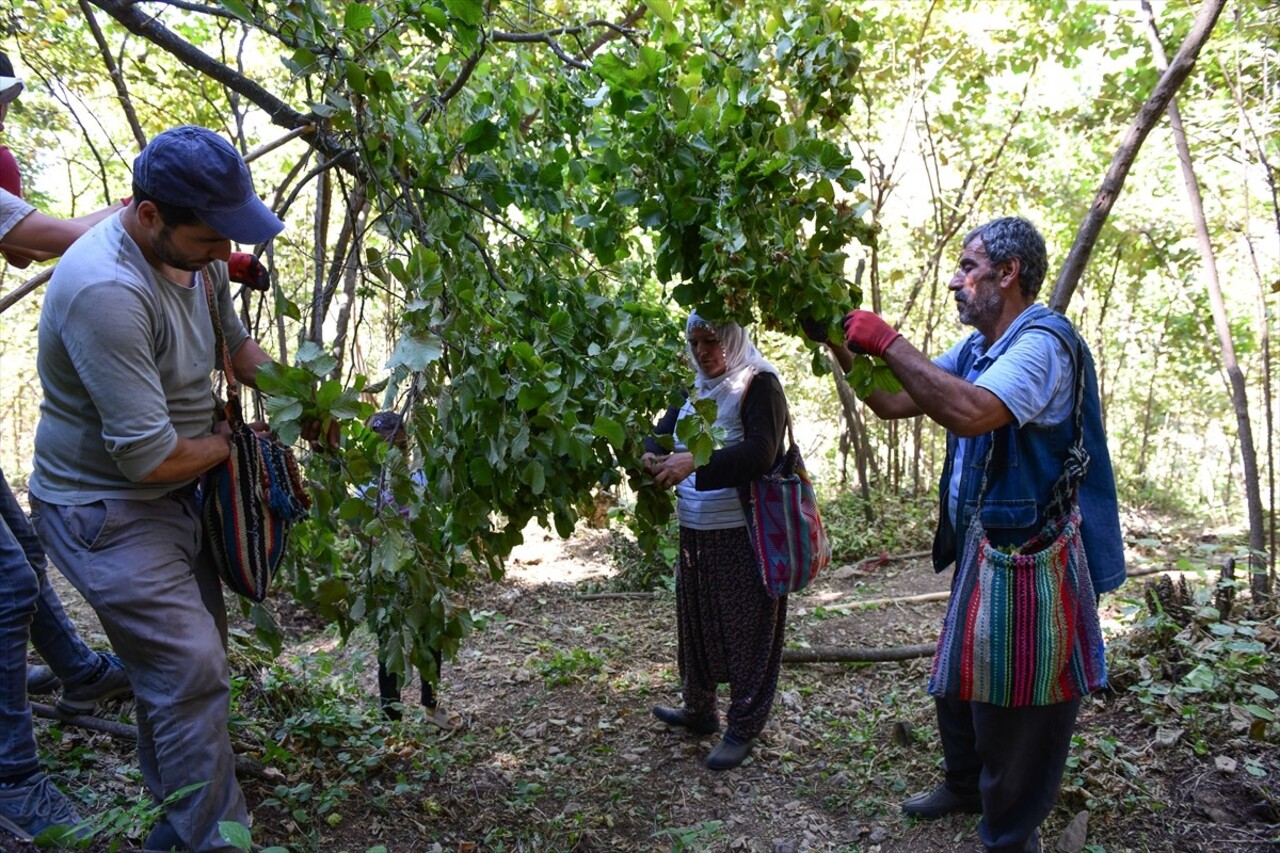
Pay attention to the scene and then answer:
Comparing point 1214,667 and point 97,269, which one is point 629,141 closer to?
point 97,269

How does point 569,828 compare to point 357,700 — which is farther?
point 357,700

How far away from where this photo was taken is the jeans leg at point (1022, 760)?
2299 millimetres

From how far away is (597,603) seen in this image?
5.89 metres

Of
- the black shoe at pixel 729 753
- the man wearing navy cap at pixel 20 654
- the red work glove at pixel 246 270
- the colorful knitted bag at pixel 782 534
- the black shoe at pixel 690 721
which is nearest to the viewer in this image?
the man wearing navy cap at pixel 20 654

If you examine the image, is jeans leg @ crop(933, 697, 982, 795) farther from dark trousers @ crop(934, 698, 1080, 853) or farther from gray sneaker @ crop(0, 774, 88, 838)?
gray sneaker @ crop(0, 774, 88, 838)

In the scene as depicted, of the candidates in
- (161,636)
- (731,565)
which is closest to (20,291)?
(161,636)

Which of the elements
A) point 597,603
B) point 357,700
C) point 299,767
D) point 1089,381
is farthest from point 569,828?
point 597,603

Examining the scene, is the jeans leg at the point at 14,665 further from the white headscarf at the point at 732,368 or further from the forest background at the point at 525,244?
the white headscarf at the point at 732,368

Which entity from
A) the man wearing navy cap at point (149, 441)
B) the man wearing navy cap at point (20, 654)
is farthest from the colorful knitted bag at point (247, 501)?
the man wearing navy cap at point (20, 654)

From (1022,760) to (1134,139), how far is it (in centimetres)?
239

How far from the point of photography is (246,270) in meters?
2.34

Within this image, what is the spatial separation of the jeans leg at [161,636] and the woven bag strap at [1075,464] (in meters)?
2.17

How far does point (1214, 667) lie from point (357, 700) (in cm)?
351

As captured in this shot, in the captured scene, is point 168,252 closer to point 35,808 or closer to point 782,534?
point 35,808
